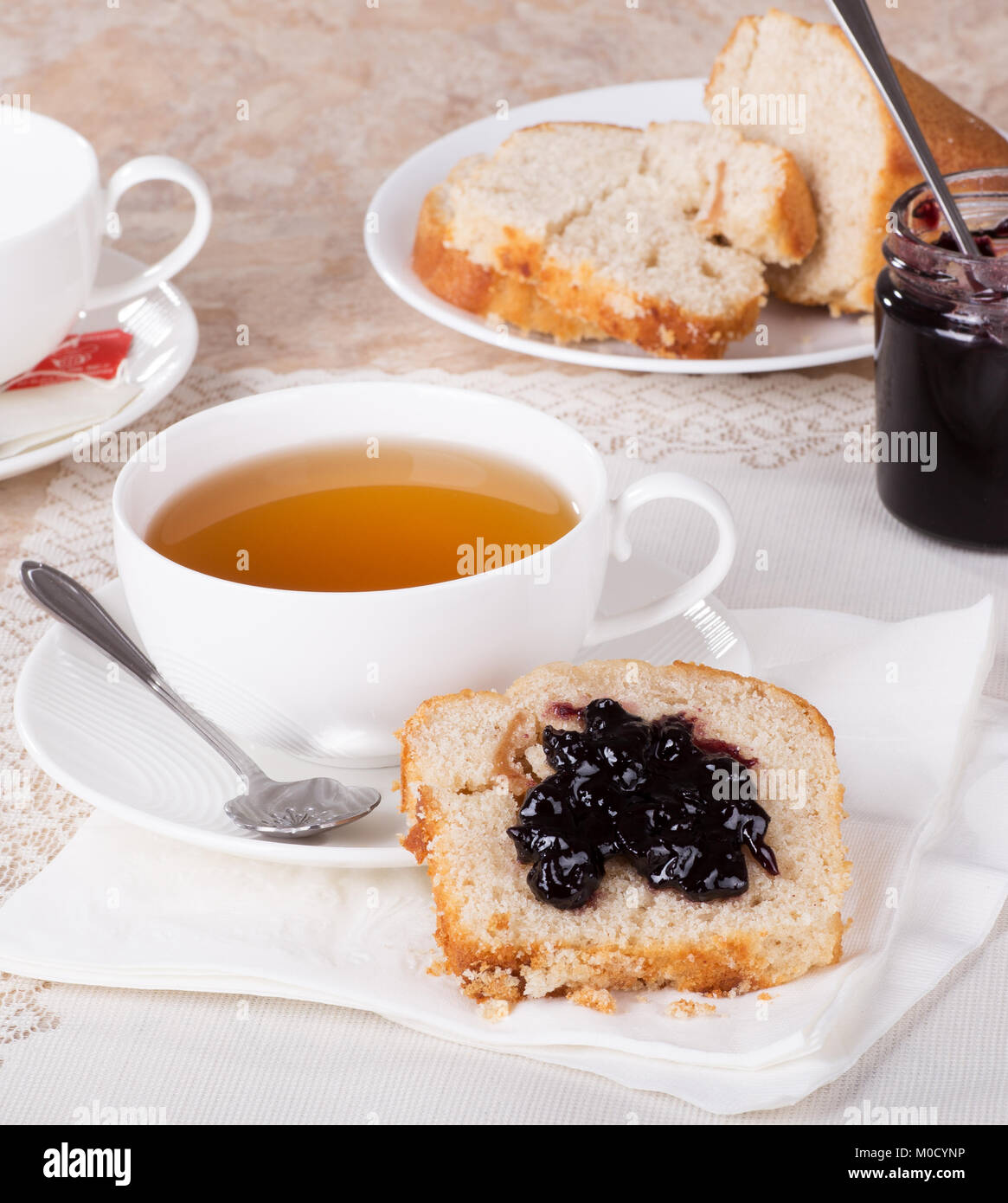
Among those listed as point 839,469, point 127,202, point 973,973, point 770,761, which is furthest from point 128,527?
point 127,202

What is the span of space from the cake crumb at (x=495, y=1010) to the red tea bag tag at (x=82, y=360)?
1.34 meters

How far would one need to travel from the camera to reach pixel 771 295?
98.7 inches

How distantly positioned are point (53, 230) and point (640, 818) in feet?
4.21

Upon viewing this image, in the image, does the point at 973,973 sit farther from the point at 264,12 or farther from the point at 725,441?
the point at 264,12

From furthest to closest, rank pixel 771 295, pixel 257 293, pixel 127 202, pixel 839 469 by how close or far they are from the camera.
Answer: pixel 127 202
pixel 257 293
pixel 771 295
pixel 839 469

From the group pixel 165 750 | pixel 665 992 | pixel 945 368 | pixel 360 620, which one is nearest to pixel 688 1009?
pixel 665 992

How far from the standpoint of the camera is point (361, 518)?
1.50 meters

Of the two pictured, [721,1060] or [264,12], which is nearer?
[721,1060]

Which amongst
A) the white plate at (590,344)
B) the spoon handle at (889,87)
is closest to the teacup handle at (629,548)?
the spoon handle at (889,87)

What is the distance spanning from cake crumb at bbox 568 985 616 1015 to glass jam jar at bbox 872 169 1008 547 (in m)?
0.97

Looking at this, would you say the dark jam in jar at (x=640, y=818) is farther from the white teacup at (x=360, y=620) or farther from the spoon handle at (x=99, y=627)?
the spoon handle at (x=99, y=627)

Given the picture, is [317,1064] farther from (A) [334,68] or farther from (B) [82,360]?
(A) [334,68]

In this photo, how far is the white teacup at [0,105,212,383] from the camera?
196 centimetres

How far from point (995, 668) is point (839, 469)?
0.54 m
